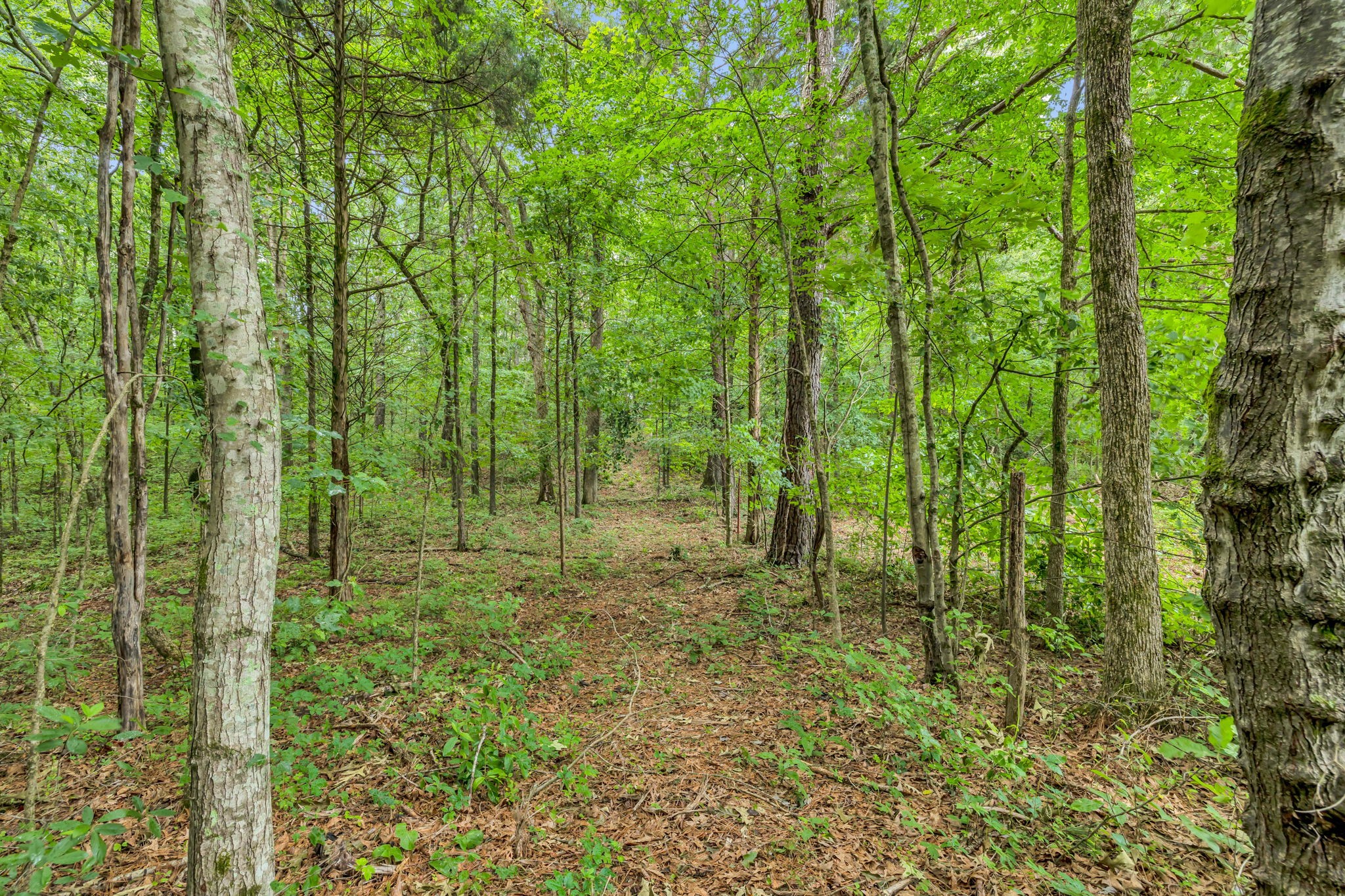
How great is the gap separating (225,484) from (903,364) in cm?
384

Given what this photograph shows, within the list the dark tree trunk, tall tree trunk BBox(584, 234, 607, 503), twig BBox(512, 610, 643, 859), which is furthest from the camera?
the dark tree trunk

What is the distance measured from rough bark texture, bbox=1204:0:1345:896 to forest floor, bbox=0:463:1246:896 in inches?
17.4

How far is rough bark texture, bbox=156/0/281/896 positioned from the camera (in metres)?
2.04

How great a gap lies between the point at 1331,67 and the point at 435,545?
10.4 meters

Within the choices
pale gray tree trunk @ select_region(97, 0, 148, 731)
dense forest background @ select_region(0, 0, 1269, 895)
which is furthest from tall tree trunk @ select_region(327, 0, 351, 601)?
pale gray tree trunk @ select_region(97, 0, 148, 731)

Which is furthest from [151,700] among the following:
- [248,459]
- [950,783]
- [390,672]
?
[950,783]

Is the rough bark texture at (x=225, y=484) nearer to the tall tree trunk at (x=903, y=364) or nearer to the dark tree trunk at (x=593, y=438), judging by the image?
the tall tree trunk at (x=903, y=364)

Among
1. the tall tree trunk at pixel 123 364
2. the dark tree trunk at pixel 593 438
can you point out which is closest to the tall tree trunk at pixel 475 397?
the dark tree trunk at pixel 593 438

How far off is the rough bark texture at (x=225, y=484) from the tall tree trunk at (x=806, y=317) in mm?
4021

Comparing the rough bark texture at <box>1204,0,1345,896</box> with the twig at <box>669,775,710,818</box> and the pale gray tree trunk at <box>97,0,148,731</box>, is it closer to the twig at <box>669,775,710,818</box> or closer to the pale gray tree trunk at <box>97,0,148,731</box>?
the twig at <box>669,775,710,818</box>

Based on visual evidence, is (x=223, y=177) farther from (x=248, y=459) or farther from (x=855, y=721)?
(x=855, y=721)

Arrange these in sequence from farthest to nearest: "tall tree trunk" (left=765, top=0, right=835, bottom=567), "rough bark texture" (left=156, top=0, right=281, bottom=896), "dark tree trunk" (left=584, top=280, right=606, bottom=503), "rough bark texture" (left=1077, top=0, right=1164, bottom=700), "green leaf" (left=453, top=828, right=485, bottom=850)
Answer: "dark tree trunk" (left=584, top=280, right=606, bottom=503) < "tall tree trunk" (left=765, top=0, right=835, bottom=567) < "rough bark texture" (left=1077, top=0, right=1164, bottom=700) < "green leaf" (left=453, top=828, right=485, bottom=850) < "rough bark texture" (left=156, top=0, right=281, bottom=896)

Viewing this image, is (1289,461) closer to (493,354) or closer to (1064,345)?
(1064,345)

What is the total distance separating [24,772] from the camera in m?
3.23
